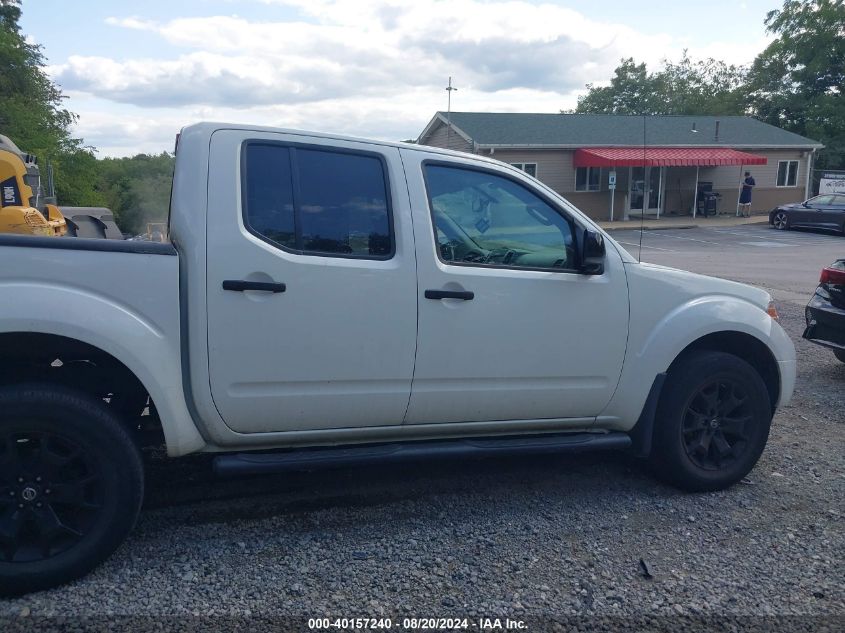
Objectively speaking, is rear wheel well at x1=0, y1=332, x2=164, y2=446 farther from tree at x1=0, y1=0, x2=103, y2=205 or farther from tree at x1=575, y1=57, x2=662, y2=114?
tree at x1=575, y1=57, x2=662, y2=114

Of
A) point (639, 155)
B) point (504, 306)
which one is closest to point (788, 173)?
point (639, 155)

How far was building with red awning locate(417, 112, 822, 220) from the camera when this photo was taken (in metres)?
30.6

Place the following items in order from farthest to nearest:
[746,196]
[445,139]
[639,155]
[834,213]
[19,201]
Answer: [746,196] < [445,139] < [639,155] < [834,213] < [19,201]

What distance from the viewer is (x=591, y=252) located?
4.24m

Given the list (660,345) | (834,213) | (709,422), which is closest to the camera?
(660,345)

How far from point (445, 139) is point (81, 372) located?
3014 centimetres

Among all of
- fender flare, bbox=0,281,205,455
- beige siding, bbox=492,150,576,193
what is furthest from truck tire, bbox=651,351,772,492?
beige siding, bbox=492,150,576,193

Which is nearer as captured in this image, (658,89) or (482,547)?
(482,547)

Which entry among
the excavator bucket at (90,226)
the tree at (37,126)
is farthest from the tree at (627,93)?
the excavator bucket at (90,226)

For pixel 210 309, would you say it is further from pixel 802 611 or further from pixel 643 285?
pixel 802 611

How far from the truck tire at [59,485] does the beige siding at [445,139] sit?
2682cm

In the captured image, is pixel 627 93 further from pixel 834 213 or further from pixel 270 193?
pixel 270 193

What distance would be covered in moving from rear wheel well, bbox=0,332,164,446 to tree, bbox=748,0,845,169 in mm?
44566

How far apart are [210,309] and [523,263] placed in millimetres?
1647
